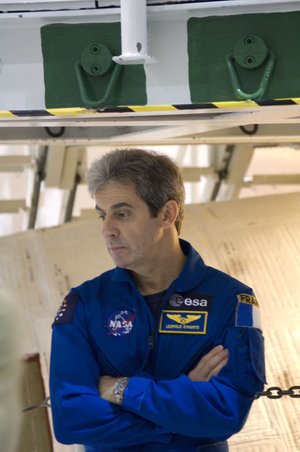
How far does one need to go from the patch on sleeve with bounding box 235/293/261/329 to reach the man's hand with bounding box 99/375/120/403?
51 cm

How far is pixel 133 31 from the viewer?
340 centimetres

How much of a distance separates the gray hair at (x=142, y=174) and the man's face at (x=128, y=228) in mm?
25

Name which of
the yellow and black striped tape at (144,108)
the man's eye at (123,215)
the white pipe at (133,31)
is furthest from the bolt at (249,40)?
the man's eye at (123,215)

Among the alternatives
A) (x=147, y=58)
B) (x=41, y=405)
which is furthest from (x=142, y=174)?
(x=41, y=405)

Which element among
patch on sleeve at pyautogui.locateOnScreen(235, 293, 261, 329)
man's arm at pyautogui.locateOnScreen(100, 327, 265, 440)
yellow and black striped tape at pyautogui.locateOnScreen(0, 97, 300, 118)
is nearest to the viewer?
yellow and black striped tape at pyautogui.locateOnScreen(0, 97, 300, 118)

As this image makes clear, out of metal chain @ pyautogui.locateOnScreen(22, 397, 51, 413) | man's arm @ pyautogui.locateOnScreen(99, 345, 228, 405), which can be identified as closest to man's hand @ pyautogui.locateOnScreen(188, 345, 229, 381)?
man's arm @ pyautogui.locateOnScreen(99, 345, 228, 405)

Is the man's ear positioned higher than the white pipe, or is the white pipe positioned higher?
the white pipe

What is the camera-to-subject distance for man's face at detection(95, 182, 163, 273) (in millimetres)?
3916

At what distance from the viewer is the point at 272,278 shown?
574cm

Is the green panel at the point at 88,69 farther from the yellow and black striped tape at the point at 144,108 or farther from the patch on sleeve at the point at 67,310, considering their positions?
the patch on sleeve at the point at 67,310

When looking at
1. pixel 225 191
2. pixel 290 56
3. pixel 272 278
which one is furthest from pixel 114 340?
pixel 225 191

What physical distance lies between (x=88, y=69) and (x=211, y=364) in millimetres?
1157

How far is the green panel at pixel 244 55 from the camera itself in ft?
11.3

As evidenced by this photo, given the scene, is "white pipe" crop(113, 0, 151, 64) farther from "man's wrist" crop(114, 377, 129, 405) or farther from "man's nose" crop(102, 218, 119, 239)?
"man's wrist" crop(114, 377, 129, 405)
